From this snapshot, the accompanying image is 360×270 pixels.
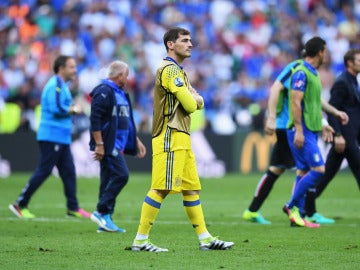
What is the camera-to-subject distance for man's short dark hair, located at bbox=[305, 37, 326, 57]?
497 inches

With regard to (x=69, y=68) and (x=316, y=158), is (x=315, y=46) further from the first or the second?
(x=69, y=68)

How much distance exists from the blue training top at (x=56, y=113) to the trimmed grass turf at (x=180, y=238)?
3.97 feet

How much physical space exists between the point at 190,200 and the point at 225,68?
19.6 meters

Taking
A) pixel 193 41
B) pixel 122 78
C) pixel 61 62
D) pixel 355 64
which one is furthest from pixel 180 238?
pixel 193 41

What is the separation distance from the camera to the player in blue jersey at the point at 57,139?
→ 1446 centimetres

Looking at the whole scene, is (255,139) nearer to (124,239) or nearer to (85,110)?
(85,110)

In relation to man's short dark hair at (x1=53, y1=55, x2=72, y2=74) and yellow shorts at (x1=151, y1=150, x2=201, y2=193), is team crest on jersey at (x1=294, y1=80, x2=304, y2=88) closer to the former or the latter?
yellow shorts at (x1=151, y1=150, x2=201, y2=193)

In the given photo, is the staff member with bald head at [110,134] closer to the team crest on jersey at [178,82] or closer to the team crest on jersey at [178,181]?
the team crest on jersey at [178,181]

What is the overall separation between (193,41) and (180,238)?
17.8 metres

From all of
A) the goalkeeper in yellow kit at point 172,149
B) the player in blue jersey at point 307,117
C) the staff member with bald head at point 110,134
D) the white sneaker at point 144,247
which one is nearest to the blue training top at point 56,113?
the staff member with bald head at point 110,134

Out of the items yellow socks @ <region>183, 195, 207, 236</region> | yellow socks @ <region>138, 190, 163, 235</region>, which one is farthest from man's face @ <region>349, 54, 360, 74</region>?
yellow socks @ <region>138, 190, 163, 235</region>

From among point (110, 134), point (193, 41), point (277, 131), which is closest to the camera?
point (110, 134)

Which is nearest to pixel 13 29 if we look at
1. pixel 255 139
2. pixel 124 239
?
pixel 255 139

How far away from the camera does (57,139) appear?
47.7 feet
